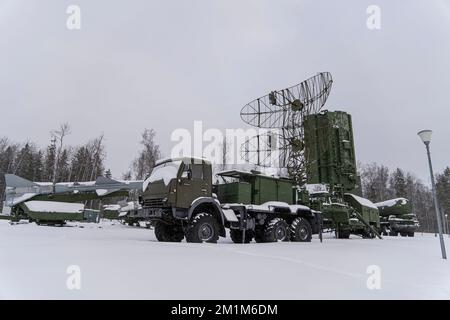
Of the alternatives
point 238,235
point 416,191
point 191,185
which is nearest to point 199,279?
point 191,185

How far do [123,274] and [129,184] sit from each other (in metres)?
23.8

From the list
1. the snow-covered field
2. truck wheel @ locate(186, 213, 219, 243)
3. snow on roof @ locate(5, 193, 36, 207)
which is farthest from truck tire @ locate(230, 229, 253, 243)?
snow on roof @ locate(5, 193, 36, 207)

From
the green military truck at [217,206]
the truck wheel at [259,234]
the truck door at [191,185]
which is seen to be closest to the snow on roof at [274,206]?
the green military truck at [217,206]

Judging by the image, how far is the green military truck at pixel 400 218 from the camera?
26.3 m

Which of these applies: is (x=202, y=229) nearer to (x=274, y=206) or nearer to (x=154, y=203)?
(x=154, y=203)

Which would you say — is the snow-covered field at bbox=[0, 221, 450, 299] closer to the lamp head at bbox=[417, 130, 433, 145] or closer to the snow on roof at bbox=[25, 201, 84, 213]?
the lamp head at bbox=[417, 130, 433, 145]

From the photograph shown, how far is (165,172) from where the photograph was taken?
465 inches

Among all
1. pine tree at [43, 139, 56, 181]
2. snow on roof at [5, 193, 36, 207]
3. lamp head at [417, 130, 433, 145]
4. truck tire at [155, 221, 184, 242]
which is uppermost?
pine tree at [43, 139, 56, 181]

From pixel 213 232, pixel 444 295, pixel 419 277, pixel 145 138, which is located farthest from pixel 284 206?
pixel 145 138

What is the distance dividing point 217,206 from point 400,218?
21.0m

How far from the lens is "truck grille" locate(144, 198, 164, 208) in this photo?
1145cm
